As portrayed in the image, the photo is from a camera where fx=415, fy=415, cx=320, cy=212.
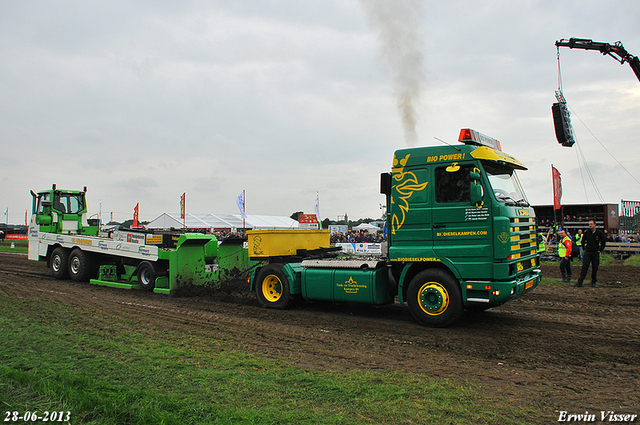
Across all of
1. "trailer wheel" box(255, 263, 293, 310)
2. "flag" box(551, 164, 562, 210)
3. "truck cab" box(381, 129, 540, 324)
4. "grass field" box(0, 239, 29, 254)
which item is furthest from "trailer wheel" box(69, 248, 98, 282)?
"flag" box(551, 164, 562, 210)

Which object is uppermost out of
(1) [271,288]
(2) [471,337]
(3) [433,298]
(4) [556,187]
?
(4) [556,187]

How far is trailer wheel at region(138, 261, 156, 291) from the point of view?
11.0m

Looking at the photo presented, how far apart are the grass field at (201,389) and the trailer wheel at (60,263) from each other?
8.12 m

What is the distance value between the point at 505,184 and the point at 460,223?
113cm

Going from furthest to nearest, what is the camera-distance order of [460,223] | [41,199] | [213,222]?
[213,222], [41,199], [460,223]

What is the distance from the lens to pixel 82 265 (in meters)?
12.6

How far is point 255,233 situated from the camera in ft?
30.5

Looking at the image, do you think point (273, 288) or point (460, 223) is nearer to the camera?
point (460, 223)

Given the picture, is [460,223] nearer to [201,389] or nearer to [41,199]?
[201,389]

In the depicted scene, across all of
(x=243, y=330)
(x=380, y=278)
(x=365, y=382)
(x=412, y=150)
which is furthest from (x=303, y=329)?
(x=412, y=150)

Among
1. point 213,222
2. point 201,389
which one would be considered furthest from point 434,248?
point 213,222

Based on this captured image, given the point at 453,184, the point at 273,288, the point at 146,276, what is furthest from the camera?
Answer: the point at 146,276

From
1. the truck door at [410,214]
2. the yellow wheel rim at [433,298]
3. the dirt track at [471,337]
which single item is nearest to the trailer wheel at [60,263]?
the dirt track at [471,337]

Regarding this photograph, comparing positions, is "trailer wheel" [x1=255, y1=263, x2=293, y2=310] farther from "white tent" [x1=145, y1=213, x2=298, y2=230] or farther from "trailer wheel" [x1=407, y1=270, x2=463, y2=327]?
"white tent" [x1=145, y1=213, x2=298, y2=230]
